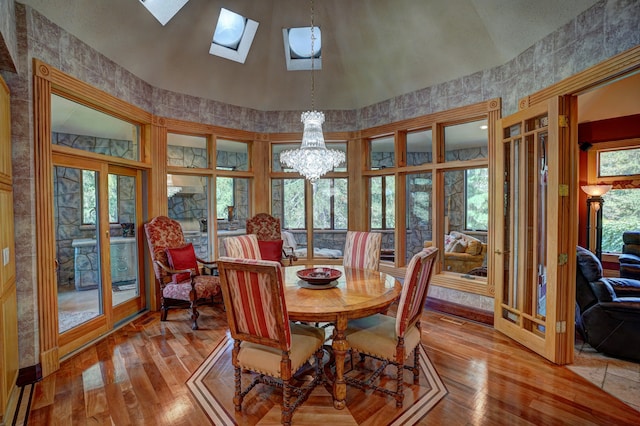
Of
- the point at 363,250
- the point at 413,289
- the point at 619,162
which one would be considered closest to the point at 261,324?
the point at 413,289

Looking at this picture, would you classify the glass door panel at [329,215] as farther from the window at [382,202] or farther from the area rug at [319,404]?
the area rug at [319,404]

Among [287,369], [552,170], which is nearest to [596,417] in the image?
[552,170]

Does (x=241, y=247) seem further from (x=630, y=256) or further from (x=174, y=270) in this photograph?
(x=630, y=256)

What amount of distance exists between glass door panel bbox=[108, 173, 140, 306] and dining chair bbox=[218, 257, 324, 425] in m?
2.56

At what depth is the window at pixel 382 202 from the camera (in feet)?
17.3

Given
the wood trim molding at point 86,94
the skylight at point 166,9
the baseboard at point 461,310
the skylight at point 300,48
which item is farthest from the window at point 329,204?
the skylight at point 166,9

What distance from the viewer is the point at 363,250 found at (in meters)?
3.81

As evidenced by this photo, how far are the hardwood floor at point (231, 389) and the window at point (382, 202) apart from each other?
217 centimetres

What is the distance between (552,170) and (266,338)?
2.83 m

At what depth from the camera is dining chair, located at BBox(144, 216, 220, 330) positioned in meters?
3.81

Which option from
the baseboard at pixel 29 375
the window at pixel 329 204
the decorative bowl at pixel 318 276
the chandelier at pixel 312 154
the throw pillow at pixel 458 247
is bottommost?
the baseboard at pixel 29 375

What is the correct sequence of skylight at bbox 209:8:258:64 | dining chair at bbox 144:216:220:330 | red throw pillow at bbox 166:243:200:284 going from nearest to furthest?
dining chair at bbox 144:216:220:330, red throw pillow at bbox 166:243:200:284, skylight at bbox 209:8:258:64

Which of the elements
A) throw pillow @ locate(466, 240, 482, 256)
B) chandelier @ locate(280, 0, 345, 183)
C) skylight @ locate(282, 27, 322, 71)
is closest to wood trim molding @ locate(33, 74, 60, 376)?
chandelier @ locate(280, 0, 345, 183)

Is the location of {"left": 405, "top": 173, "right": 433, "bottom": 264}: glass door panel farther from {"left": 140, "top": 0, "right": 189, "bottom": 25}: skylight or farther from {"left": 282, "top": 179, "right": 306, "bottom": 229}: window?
{"left": 140, "top": 0, "right": 189, "bottom": 25}: skylight
